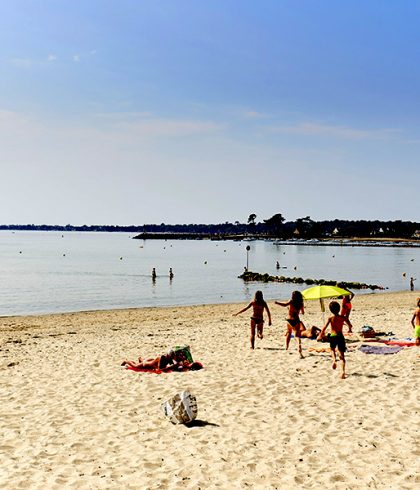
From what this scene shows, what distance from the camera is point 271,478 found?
21.9 feet

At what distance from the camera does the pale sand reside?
6766mm

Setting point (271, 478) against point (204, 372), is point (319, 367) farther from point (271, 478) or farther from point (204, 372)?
point (271, 478)

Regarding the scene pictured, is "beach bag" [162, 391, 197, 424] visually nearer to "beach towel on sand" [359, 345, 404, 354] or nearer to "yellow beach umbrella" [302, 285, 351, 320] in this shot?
"yellow beach umbrella" [302, 285, 351, 320]

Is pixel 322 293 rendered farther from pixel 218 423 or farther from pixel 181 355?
Result: pixel 218 423

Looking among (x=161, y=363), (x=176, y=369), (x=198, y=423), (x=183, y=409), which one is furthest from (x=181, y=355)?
(x=183, y=409)

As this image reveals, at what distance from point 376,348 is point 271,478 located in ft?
29.1

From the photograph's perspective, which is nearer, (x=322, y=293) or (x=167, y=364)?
(x=167, y=364)

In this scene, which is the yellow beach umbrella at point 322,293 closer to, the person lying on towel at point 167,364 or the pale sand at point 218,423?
the pale sand at point 218,423

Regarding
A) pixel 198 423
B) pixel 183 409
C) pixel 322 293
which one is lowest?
pixel 198 423

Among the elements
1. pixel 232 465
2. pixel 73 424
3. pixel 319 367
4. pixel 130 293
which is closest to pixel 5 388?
pixel 73 424

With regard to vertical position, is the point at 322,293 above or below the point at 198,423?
above

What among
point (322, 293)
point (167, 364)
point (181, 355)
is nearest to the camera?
point (167, 364)

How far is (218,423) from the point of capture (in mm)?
8766

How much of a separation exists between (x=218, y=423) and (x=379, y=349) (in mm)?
7327
